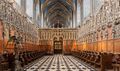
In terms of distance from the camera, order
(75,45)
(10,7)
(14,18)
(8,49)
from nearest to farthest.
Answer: (8,49)
(10,7)
(14,18)
(75,45)

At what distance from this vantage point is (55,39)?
41750mm

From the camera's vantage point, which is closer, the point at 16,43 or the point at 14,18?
the point at 16,43

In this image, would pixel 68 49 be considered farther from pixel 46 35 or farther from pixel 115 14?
pixel 115 14

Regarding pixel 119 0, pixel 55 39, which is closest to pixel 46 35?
pixel 55 39

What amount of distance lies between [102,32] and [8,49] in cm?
797

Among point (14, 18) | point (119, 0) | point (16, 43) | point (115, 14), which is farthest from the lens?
point (14, 18)

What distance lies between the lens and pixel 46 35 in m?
40.2

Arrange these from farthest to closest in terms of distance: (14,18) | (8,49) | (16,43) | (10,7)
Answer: (14,18) < (10,7) < (8,49) < (16,43)

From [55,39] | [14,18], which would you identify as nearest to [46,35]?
[55,39]

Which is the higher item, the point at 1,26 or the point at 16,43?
the point at 1,26

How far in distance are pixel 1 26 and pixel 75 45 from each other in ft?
85.1

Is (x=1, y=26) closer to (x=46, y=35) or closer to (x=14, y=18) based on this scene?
(x=14, y=18)

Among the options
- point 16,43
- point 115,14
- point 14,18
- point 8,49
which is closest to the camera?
point 16,43

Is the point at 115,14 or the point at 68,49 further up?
the point at 115,14
